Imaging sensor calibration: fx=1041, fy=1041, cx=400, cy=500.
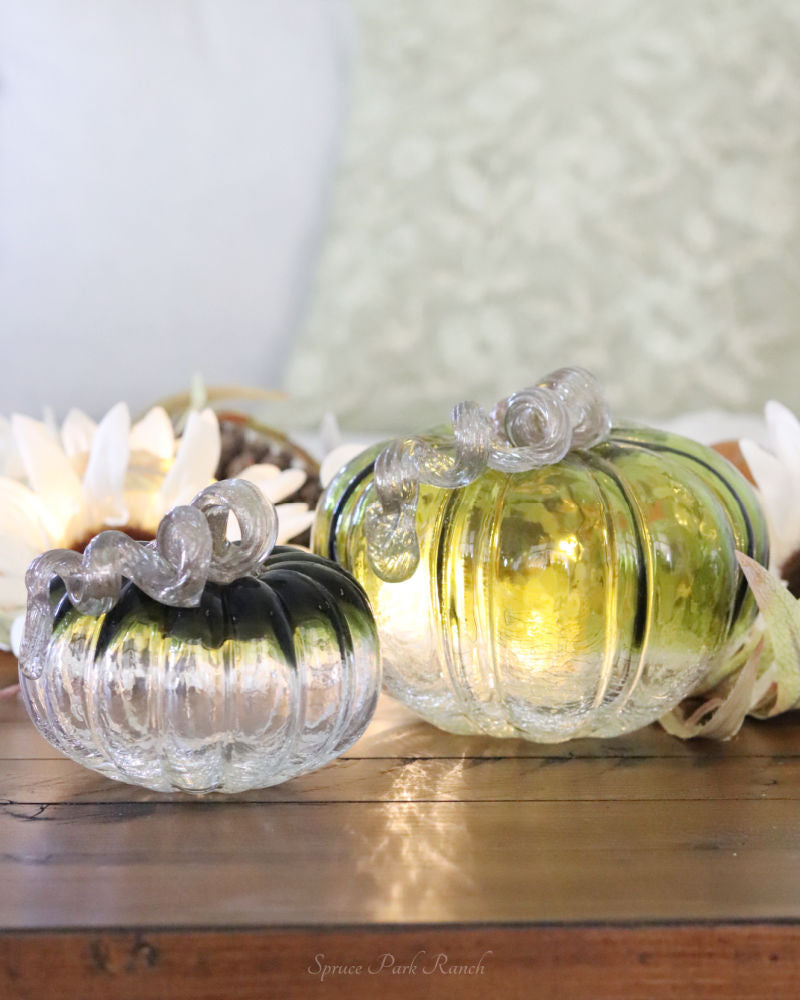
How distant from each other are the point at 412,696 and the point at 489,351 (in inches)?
41.1

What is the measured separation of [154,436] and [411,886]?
39 cm

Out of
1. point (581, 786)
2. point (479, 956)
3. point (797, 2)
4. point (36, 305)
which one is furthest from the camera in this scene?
point (36, 305)

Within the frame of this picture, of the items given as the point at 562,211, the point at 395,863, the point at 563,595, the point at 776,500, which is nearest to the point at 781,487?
the point at 776,500

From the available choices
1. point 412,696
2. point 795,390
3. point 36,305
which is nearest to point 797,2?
point 795,390

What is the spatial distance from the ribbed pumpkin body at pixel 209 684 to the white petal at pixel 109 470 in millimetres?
198

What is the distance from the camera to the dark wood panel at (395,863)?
363mm

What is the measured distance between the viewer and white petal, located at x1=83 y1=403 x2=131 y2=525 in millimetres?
621

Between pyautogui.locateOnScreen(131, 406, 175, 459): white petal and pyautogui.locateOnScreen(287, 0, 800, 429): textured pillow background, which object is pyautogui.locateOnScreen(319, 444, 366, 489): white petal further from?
pyautogui.locateOnScreen(287, 0, 800, 429): textured pillow background

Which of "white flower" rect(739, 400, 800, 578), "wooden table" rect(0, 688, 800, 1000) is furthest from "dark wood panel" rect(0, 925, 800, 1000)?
"white flower" rect(739, 400, 800, 578)

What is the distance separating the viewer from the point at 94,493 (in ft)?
2.06

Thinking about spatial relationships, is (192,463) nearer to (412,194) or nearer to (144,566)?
(144,566)

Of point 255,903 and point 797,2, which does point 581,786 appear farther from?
point 797,2

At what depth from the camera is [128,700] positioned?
42 cm

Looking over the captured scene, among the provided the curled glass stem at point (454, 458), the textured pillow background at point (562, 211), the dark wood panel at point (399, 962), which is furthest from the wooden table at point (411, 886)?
the textured pillow background at point (562, 211)
